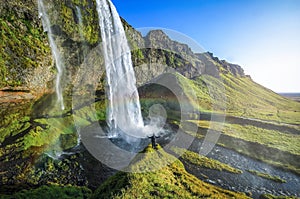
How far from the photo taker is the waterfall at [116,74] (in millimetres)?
34000

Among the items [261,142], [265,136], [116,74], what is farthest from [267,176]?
[116,74]

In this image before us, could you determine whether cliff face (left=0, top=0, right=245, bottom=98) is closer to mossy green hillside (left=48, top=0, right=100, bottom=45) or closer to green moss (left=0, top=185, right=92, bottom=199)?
mossy green hillside (left=48, top=0, right=100, bottom=45)

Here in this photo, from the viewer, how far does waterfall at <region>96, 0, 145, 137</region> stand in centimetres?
3400

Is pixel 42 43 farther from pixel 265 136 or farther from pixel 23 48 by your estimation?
pixel 265 136

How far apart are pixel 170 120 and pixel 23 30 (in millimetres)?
30041

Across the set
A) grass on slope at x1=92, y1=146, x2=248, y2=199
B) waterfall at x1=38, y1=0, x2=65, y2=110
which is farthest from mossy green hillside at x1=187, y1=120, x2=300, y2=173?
waterfall at x1=38, y1=0, x2=65, y2=110

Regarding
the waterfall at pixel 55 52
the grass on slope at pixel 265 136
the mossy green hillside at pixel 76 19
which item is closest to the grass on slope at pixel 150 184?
the waterfall at pixel 55 52

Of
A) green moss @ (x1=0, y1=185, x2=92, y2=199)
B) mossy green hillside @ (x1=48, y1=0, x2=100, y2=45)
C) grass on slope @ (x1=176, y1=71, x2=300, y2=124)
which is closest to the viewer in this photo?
green moss @ (x1=0, y1=185, x2=92, y2=199)

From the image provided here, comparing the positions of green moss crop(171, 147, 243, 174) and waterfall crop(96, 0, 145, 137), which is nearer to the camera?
green moss crop(171, 147, 243, 174)

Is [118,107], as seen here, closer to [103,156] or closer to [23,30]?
[103,156]

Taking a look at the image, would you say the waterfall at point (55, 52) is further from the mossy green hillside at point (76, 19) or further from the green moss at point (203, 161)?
the green moss at point (203, 161)

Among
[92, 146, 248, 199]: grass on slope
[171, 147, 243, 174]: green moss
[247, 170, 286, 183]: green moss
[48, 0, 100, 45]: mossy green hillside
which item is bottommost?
[247, 170, 286, 183]: green moss

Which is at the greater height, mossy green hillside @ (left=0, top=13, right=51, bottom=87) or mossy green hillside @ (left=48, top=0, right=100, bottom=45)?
mossy green hillside @ (left=48, top=0, right=100, bottom=45)

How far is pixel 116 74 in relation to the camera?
3528 cm
